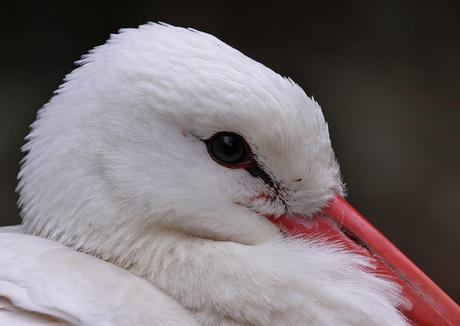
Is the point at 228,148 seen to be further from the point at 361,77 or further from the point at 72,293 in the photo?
the point at 361,77

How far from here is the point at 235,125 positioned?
1.03 m

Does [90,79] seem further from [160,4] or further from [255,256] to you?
[160,4]

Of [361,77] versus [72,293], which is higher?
[361,77]

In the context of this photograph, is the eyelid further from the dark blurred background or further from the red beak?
the dark blurred background

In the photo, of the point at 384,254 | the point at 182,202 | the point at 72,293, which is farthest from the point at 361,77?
the point at 72,293

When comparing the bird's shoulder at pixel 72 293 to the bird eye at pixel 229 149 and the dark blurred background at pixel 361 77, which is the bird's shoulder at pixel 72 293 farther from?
the dark blurred background at pixel 361 77

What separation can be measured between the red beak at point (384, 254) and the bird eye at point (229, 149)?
0.18 meters

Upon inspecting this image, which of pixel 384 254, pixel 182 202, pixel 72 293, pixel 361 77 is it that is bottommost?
pixel 72 293

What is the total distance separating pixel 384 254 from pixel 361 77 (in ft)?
8.05

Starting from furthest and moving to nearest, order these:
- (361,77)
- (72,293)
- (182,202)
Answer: (361,77), (182,202), (72,293)

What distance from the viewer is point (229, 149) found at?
3.53 ft

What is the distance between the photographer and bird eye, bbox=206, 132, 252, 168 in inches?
41.9

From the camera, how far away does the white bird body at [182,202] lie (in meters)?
0.99

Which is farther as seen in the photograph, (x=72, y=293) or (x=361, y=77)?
(x=361, y=77)
